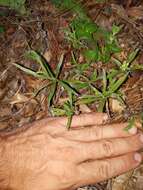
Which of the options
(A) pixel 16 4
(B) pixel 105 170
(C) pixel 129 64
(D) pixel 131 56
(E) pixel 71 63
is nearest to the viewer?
(B) pixel 105 170

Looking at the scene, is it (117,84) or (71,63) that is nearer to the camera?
(117,84)

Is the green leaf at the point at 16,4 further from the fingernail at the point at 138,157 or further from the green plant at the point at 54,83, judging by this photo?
the fingernail at the point at 138,157

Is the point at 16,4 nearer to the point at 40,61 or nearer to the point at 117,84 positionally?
the point at 40,61

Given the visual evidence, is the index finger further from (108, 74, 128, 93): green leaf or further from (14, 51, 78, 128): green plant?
(108, 74, 128, 93): green leaf

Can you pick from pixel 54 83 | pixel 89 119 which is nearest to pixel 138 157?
pixel 89 119

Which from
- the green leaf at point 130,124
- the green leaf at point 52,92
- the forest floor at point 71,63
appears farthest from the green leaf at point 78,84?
the green leaf at point 130,124

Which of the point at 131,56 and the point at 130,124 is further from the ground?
the point at 131,56
